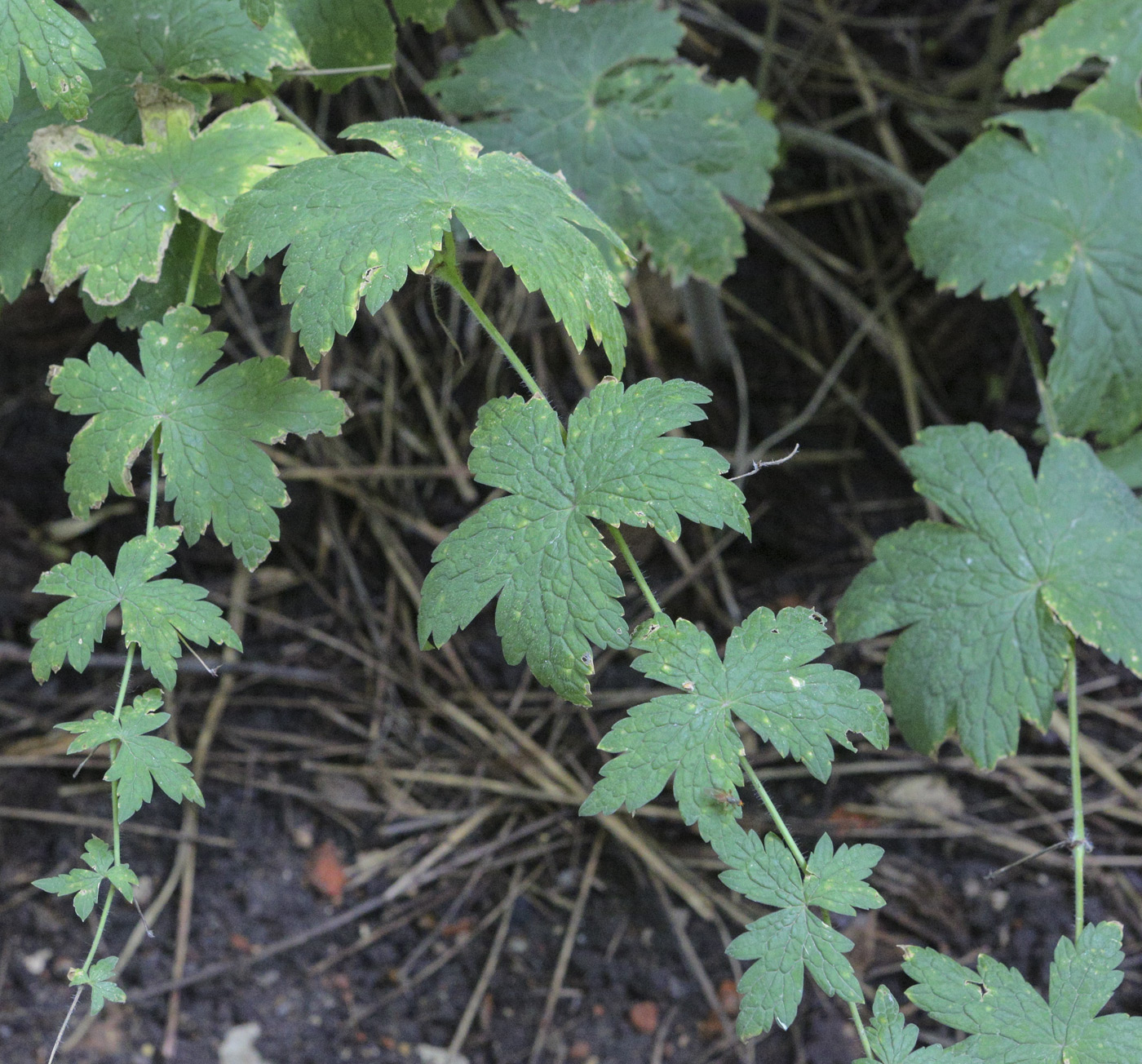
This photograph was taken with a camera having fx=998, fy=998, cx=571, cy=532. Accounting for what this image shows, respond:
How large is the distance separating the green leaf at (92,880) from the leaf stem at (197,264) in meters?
0.69

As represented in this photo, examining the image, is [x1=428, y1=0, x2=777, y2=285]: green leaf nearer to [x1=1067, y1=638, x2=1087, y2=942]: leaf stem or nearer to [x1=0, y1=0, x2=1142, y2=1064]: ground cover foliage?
[x1=0, y1=0, x2=1142, y2=1064]: ground cover foliage

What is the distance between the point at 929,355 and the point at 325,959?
6.14 feet

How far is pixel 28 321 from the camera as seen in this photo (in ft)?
7.12

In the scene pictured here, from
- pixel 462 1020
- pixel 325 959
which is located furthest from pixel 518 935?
pixel 325 959

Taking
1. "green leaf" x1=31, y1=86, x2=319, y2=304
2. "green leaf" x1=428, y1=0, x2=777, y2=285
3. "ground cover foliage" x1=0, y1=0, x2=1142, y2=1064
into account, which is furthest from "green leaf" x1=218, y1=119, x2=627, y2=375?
"green leaf" x1=428, y1=0, x2=777, y2=285

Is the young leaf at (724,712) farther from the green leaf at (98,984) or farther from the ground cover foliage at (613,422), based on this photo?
the green leaf at (98,984)

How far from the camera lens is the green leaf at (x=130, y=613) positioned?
45.1 inches

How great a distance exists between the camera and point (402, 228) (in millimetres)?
1140

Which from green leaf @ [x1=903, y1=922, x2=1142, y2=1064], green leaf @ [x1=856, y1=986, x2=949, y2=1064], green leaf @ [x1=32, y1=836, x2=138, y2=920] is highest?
green leaf @ [x1=32, y1=836, x2=138, y2=920]

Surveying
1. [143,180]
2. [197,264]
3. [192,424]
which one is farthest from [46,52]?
[192,424]

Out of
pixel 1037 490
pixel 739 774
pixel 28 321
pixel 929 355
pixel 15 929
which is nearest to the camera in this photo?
pixel 739 774

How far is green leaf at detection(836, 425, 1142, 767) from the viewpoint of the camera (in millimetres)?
1432

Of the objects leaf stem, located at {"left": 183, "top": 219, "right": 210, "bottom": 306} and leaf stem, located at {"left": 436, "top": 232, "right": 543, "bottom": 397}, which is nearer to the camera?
leaf stem, located at {"left": 436, "top": 232, "right": 543, "bottom": 397}

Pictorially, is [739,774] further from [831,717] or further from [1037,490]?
[1037,490]
